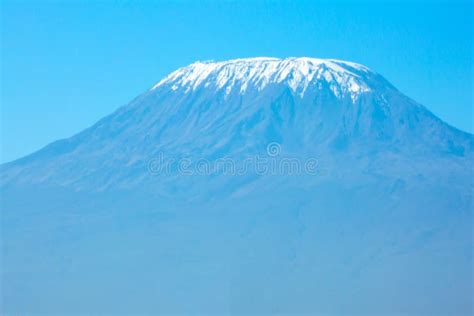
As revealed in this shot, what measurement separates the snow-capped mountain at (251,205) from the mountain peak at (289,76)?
0.12m

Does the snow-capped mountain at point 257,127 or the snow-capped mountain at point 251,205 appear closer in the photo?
the snow-capped mountain at point 251,205

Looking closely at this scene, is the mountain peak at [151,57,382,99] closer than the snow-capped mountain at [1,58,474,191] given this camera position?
No

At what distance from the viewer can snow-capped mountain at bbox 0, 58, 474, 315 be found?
59781 mm

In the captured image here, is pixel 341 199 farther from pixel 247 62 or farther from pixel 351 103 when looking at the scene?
pixel 247 62

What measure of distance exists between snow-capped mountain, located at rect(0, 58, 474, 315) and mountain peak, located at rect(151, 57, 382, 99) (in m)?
0.12

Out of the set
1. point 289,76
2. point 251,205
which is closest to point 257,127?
point 289,76

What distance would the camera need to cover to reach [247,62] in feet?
247

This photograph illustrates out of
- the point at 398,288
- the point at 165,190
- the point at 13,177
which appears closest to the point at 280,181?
the point at 165,190

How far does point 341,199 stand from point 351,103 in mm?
8307

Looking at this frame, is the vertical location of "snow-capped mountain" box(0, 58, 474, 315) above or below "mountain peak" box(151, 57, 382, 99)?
below

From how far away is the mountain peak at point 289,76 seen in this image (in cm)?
7306

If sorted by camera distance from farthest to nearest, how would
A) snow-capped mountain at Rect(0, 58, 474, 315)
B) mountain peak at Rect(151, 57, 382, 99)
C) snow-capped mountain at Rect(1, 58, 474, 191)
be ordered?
1. mountain peak at Rect(151, 57, 382, 99)
2. snow-capped mountain at Rect(1, 58, 474, 191)
3. snow-capped mountain at Rect(0, 58, 474, 315)

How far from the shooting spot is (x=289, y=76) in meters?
73.6

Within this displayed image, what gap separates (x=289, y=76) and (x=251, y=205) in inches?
448
